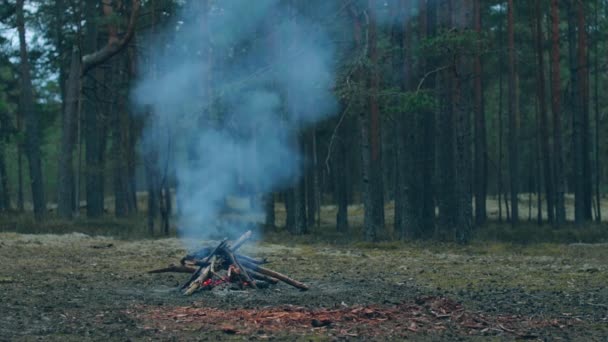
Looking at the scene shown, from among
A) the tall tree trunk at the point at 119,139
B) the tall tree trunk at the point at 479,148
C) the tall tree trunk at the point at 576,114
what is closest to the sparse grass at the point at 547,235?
the tall tree trunk at the point at 576,114

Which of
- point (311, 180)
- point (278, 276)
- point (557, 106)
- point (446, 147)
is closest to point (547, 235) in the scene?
point (446, 147)

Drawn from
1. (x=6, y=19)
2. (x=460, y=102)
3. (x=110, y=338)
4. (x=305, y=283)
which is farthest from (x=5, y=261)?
(x=6, y=19)

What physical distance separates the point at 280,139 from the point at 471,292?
1443 cm

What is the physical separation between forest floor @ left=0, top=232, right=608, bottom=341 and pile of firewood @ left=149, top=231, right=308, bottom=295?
0.80ft

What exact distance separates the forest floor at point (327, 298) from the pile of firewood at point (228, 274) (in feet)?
0.80

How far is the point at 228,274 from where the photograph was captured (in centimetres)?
1512

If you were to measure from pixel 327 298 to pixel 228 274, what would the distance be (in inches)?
93.8

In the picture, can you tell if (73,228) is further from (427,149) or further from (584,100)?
(584,100)

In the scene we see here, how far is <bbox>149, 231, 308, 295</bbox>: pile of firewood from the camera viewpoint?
14797mm

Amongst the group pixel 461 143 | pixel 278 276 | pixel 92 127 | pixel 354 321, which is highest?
pixel 92 127

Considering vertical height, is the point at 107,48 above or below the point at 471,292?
above

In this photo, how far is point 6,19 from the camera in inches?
1436

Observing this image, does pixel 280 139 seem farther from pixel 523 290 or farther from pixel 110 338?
pixel 110 338

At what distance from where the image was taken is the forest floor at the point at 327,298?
10516 millimetres
